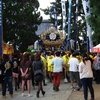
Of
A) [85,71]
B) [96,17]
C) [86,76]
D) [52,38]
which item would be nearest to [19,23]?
[52,38]

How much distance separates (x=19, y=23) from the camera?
29.5 meters

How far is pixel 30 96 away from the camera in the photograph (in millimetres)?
11617

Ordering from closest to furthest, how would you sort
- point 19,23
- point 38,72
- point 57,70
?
1. point 38,72
2. point 57,70
3. point 19,23

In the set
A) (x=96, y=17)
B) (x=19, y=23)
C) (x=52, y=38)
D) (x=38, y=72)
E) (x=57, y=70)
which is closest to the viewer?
(x=38, y=72)

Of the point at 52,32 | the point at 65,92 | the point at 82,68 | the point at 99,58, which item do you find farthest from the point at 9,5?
the point at 82,68

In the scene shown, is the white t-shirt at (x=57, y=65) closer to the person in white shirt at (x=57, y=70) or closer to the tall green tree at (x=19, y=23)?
the person in white shirt at (x=57, y=70)

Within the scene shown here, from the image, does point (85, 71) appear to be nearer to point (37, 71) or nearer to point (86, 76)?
point (86, 76)

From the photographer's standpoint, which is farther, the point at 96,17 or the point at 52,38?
the point at 52,38

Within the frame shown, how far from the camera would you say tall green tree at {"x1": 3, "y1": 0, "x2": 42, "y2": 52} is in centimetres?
2814

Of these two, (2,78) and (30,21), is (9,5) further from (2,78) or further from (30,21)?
(2,78)

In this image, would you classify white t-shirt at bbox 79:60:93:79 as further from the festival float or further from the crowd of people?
the festival float

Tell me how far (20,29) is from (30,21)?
136 cm

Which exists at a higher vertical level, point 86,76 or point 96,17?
point 96,17

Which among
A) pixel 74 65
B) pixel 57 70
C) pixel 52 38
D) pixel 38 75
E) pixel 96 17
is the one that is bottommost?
pixel 38 75
